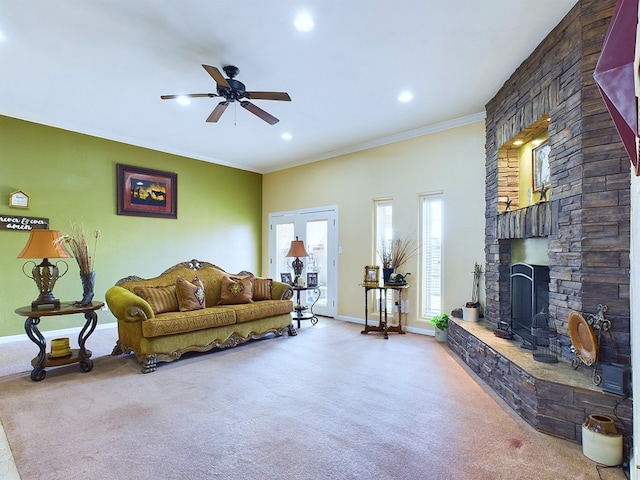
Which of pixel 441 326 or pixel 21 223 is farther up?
pixel 21 223

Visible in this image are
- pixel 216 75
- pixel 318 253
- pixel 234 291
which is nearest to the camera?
pixel 216 75

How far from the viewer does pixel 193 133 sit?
5262 millimetres

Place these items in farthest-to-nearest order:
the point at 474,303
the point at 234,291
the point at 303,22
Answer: the point at 234,291, the point at 474,303, the point at 303,22

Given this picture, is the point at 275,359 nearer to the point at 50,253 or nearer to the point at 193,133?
the point at 50,253

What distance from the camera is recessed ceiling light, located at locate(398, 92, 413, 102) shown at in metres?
3.94

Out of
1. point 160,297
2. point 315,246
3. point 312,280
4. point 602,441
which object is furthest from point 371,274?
point 602,441

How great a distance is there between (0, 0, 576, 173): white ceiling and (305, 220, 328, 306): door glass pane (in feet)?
6.59

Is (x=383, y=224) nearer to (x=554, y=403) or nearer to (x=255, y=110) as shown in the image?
(x=255, y=110)

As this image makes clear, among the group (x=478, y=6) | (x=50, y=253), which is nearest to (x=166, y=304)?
(x=50, y=253)

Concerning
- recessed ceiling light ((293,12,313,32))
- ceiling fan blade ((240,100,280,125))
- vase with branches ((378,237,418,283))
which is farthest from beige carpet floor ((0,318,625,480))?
recessed ceiling light ((293,12,313,32))

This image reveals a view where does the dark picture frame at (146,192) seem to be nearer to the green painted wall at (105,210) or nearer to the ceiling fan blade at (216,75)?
the green painted wall at (105,210)

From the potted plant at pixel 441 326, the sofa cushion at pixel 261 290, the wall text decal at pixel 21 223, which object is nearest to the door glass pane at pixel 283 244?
the sofa cushion at pixel 261 290

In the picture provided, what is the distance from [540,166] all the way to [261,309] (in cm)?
355

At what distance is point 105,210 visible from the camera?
17.4 ft
